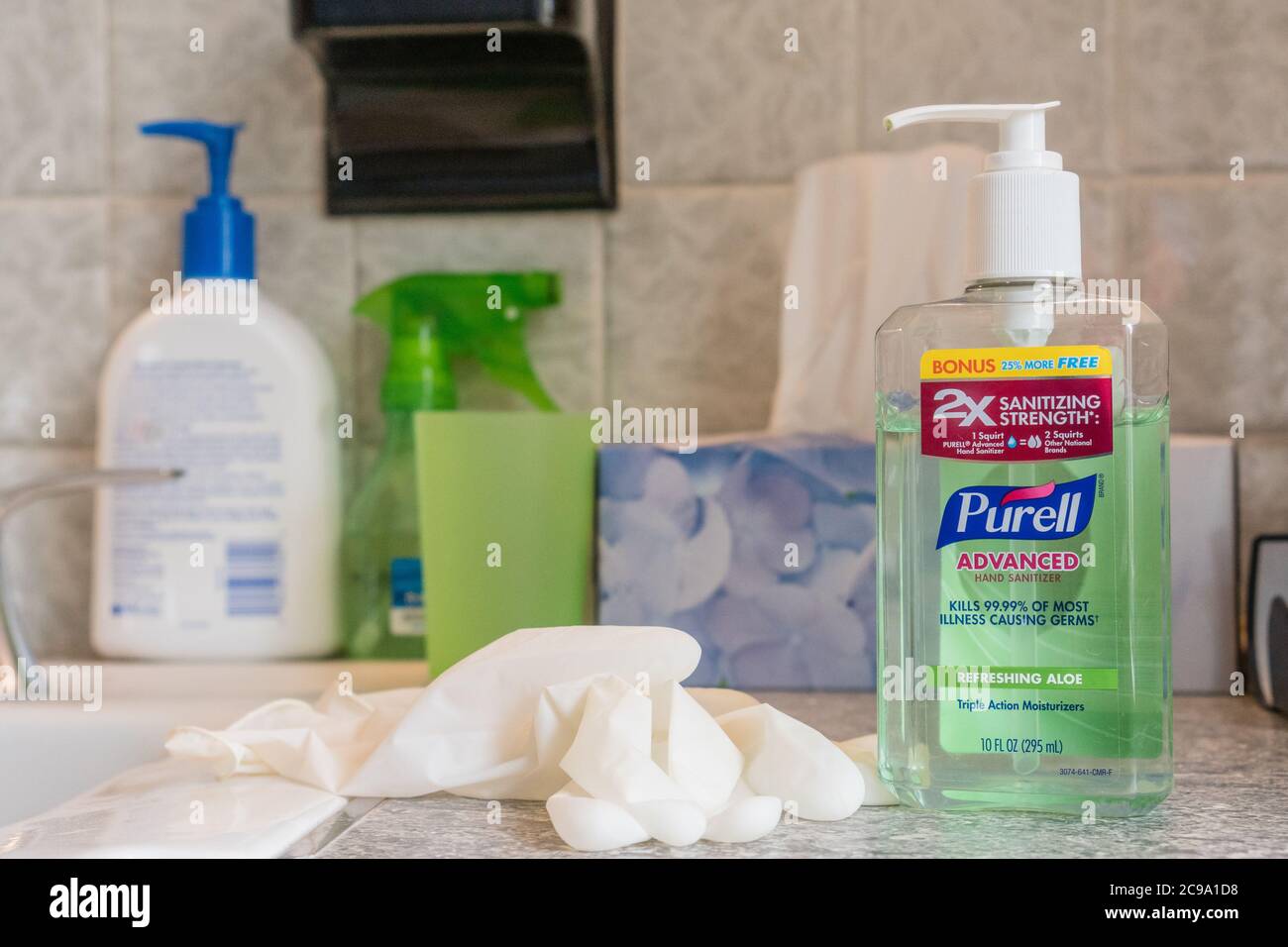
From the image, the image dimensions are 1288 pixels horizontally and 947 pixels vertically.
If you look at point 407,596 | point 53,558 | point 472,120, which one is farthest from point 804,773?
point 53,558

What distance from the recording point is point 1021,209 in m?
0.39

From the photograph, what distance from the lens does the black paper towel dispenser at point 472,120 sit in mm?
680

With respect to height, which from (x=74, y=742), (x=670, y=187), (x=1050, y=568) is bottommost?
(x=74, y=742)

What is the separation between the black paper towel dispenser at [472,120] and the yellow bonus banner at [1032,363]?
1.19 ft

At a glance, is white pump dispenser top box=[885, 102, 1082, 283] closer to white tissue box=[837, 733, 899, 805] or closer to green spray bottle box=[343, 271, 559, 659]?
white tissue box=[837, 733, 899, 805]

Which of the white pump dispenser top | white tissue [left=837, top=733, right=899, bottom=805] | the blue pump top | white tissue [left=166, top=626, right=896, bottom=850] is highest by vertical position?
the blue pump top

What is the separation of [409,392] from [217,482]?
0.44ft

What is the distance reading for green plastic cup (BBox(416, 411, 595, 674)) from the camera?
61 centimetres

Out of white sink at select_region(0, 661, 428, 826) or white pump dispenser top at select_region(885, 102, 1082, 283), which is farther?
white sink at select_region(0, 661, 428, 826)

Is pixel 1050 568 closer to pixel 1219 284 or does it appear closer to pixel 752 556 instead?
pixel 752 556

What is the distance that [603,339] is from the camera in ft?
2.58

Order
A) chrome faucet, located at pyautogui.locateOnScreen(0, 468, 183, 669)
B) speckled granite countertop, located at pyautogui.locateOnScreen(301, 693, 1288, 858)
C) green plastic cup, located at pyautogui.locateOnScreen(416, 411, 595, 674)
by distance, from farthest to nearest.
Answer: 1. chrome faucet, located at pyautogui.locateOnScreen(0, 468, 183, 669)
2. green plastic cup, located at pyautogui.locateOnScreen(416, 411, 595, 674)
3. speckled granite countertop, located at pyautogui.locateOnScreen(301, 693, 1288, 858)

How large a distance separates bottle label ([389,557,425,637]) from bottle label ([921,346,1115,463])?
43cm

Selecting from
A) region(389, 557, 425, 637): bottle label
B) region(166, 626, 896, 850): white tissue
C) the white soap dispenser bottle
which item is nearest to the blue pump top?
the white soap dispenser bottle
